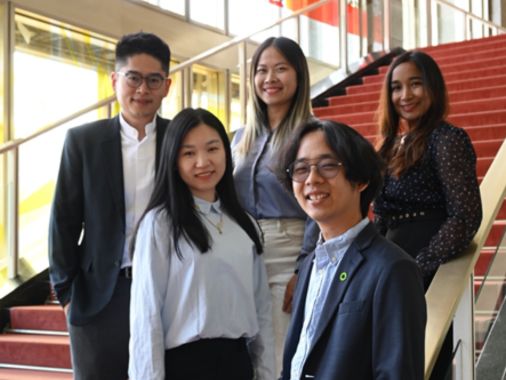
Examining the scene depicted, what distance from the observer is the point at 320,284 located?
1630 millimetres

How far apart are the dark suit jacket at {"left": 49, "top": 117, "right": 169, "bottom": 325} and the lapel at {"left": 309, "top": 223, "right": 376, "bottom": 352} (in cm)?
96

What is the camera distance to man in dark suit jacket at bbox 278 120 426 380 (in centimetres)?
146

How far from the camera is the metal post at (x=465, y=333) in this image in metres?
2.26

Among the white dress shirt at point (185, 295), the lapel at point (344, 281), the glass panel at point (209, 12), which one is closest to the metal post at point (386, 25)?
the glass panel at point (209, 12)

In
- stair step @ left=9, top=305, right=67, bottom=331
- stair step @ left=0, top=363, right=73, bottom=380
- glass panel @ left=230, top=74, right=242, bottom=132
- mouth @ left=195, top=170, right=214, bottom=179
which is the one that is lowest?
stair step @ left=0, top=363, right=73, bottom=380

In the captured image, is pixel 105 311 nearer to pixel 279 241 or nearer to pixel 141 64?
pixel 279 241

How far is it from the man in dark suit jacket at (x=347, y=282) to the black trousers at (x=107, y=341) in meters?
0.79

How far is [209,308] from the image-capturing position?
200 centimetres

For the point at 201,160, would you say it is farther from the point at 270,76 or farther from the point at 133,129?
the point at 270,76

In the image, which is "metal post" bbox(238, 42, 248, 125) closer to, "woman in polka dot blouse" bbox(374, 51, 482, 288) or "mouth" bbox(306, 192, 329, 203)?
"woman in polka dot blouse" bbox(374, 51, 482, 288)

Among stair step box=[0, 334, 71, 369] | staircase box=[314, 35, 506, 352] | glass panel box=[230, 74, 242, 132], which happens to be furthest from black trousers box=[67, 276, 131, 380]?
glass panel box=[230, 74, 242, 132]

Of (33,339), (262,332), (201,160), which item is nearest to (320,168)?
(201,160)

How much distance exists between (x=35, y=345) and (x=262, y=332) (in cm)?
288

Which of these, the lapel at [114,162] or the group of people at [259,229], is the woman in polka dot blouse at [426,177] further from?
the lapel at [114,162]
